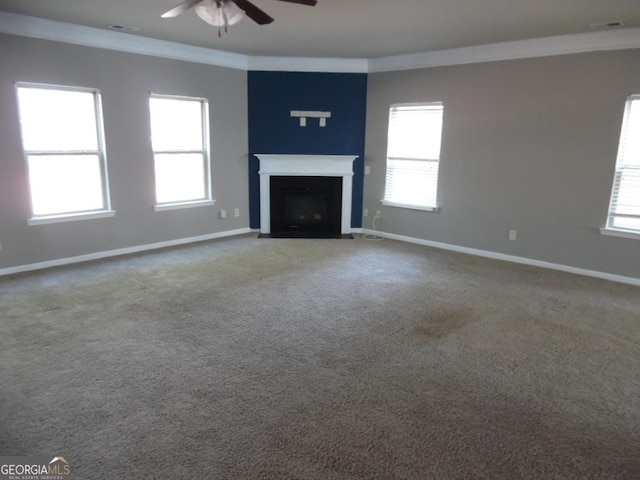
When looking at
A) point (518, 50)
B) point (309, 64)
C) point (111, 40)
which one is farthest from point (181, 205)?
point (518, 50)

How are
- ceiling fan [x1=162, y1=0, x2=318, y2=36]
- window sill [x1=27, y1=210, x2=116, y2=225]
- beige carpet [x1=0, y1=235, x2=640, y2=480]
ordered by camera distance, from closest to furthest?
beige carpet [x1=0, y1=235, x2=640, y2=480] → ceiling fan [x1=162, y1=0, x2=318, y2=36] → window sill [x1=27, y1=210, x2=116, y2=225]

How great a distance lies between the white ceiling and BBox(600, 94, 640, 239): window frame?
2.63ft

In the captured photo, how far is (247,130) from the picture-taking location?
6.68m

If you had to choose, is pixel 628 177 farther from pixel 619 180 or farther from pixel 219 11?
pixel 219 11

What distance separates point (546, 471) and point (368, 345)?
141 centimetres

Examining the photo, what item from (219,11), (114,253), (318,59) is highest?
(318,59)

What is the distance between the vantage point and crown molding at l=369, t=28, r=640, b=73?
4.43 meters

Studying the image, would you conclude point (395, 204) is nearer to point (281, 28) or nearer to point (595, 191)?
point (595, 191)

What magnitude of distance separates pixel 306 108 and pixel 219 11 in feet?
11.9

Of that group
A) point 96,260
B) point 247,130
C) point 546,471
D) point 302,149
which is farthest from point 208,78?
point 546,471

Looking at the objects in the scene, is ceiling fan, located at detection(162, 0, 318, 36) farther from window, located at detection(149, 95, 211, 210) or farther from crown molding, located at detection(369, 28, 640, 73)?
crown molding, located at detection(369, 28, 640, 73)

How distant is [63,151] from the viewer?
490 centimetres

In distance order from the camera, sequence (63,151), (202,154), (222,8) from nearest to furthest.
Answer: (222,8) → (63,151) → (202,154)

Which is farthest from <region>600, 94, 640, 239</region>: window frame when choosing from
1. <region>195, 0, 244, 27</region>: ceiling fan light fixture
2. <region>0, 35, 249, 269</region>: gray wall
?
<region>0, 35, 249, 269</region>: gray wall
